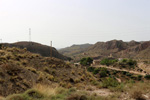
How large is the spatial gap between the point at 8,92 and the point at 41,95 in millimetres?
2357

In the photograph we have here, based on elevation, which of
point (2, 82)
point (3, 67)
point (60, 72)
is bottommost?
point (60, 72)

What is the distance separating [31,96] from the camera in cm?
728

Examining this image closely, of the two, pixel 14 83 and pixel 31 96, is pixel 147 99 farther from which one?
pixel 14 83

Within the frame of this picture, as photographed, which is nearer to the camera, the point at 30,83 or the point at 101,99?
the point at 101,99

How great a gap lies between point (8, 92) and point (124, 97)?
22.2ft

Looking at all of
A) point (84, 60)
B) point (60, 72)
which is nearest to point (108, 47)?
point (84, 60)

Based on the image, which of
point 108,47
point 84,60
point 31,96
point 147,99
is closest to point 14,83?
point 31,96

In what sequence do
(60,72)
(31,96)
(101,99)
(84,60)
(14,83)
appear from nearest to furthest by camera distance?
(101,99) < (31,96) < (14,83) < (60,72) < (84,60)

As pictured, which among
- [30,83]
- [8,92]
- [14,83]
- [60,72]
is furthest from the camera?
[60,72]

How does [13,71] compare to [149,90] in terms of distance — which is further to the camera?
[13,71]

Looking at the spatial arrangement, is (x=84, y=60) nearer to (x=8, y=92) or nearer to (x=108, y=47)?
(x=8, y=92)

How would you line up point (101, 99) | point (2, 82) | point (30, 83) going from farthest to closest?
point (30, 83) < point (2, 82) < point (101, 99)

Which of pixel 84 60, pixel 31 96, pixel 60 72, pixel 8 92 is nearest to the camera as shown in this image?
pixel 31 96

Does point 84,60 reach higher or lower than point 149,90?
lower
